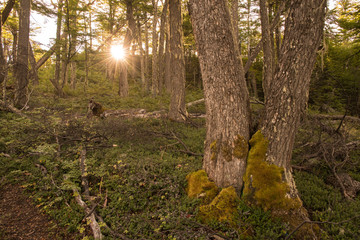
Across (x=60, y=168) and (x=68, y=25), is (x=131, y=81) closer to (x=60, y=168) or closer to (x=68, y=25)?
(x=68, y=25)

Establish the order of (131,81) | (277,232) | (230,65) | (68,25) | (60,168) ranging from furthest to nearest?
(131,81) < (68,25) < (60,168) < (230,65) < (277,232)

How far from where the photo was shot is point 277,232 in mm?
2773

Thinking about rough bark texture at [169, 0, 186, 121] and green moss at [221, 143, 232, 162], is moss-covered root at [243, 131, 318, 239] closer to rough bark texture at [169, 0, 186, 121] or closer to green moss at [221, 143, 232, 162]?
green moss at [221, 143, 232, 162]

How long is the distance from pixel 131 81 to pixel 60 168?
23.0 metres

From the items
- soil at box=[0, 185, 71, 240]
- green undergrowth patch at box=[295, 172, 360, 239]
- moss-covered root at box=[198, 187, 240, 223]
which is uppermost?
moss-covered root at box=[198, 187, 240, 223]

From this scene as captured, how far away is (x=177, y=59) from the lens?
897cm

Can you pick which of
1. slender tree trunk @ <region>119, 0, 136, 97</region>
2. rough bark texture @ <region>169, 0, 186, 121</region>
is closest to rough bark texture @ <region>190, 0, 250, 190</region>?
rough bark texture @ <region>169, 0, 186, 121</region>

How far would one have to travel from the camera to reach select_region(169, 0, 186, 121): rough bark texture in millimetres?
8766

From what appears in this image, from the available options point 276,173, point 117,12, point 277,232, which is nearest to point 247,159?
point 276,173

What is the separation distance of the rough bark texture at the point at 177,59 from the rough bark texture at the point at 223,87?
5216 mm

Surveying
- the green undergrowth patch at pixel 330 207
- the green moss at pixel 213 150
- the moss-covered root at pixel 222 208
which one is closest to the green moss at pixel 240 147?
the green moss at pixel 213 150

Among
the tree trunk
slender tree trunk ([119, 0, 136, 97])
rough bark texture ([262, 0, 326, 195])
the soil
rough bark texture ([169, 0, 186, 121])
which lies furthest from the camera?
slender tree trunk ([119, 0, 136, 97])

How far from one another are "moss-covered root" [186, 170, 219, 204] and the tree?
133mm

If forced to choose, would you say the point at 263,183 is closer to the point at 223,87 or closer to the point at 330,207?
the point at 330,207
